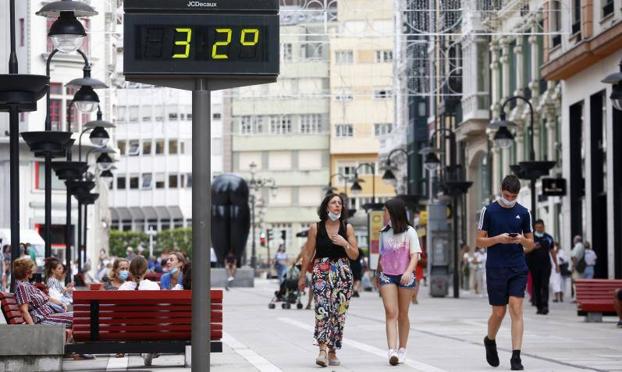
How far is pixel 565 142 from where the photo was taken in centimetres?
5000

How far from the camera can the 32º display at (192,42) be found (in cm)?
1162

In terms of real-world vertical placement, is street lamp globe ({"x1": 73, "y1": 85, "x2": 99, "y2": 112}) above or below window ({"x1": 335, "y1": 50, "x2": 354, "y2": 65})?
below

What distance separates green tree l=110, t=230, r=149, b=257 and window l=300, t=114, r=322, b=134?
1963 centimetres

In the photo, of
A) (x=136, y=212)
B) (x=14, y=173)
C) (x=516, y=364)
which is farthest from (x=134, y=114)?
(x=516, y=364)

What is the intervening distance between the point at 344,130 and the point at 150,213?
1732 cm

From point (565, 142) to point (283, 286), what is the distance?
11.1 metres

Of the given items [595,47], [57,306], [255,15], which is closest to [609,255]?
[595,47]

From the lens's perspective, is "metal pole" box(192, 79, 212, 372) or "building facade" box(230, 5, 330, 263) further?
"building facade" box(230, 5, 330, 263)

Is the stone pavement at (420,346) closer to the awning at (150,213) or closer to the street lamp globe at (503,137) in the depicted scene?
the street lamp globe at (503,137)

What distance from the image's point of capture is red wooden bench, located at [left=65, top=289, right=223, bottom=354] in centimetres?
1709

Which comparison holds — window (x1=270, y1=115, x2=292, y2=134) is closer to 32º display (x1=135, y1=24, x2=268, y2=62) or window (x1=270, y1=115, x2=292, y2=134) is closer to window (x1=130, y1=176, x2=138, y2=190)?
window (x1=130, y1=176, x2=138, y2=190)

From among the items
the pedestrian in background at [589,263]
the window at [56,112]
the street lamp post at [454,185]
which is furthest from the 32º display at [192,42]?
the window at [56,112]

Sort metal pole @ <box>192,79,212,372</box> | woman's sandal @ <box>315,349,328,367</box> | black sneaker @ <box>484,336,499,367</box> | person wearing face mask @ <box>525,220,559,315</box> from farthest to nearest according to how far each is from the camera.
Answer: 1. person wearing face mask @ <box>525,220,559,315</box>
2. woman's sandal @ <box>315,349,328,367</box>
3. black sneaker @ <box>484,336,499,367</box>
4. metal pole @ <box>192,79,212,372</box>

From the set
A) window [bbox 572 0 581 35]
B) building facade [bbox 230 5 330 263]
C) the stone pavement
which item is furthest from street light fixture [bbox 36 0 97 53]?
building facade [bbox 230 5 330 263]
